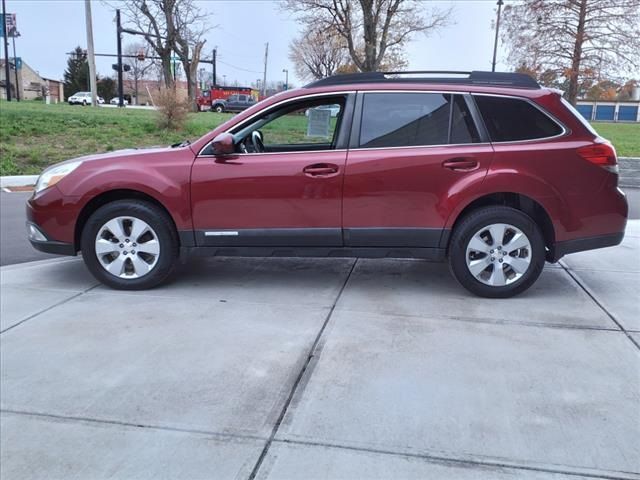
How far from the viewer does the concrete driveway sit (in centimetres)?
263

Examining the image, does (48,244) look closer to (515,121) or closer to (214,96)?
(515,121)

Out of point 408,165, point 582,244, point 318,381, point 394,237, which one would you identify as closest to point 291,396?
point 318,381

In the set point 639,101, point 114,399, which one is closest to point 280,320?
point 114,399

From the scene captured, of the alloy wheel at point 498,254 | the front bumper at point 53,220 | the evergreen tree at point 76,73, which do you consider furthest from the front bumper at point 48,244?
the evergreen tree at point 76,73

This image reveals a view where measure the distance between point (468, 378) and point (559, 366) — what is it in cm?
61

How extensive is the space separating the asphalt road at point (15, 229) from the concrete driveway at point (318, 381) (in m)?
1.01

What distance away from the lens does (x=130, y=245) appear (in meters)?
4.91

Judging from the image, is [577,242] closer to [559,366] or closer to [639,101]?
[559,366]

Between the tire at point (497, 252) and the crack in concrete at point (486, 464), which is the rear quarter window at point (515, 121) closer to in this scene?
the tire at point (497, 252)

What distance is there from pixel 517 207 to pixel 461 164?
2.08ft

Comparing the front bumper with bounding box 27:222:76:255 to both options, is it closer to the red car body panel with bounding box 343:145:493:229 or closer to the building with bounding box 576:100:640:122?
the red car body panel with bounding box 343:145:493:229

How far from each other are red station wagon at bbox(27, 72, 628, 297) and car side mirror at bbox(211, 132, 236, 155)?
1 centimetres

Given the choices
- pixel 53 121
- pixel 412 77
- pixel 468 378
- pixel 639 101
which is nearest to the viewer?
pixel 468 378

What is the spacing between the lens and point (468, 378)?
3.37m
